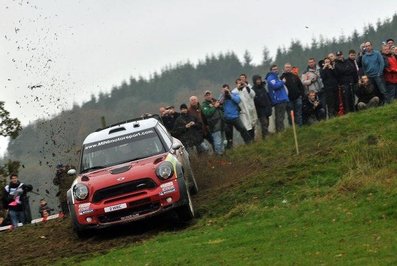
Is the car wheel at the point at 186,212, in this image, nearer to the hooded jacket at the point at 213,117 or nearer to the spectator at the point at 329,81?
the hooded jacket at the point at 213,117

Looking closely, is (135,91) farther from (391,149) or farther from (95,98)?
(391,149)

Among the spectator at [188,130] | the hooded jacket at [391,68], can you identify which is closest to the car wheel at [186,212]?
the spectator at [188,130]

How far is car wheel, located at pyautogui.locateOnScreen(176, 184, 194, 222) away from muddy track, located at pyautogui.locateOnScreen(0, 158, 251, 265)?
152mm

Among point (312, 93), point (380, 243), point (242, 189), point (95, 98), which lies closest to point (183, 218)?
point (242, 189)

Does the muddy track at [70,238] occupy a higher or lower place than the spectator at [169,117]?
lower

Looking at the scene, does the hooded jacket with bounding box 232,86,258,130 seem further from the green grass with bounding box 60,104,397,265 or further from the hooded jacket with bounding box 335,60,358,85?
the green grass with bounding box 60,104,397,265

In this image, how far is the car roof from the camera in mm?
16719

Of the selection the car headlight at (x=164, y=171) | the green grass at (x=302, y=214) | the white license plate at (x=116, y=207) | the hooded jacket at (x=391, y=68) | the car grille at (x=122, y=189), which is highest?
the hooded jacket at (x=391, y=68)

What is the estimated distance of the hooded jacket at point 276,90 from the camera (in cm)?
2441

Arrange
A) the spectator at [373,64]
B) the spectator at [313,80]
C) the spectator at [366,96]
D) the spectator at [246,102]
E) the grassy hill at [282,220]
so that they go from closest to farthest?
the grassy hill at [282,220], the spectator at [373,64], the spectator at [366,96], the spectator at [246,102], the spectator at [313,80]

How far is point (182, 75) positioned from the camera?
177625 millimetres

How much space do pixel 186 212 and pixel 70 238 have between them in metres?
2.57

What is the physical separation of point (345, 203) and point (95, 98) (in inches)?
6124

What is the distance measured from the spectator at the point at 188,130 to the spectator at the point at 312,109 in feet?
12.6
